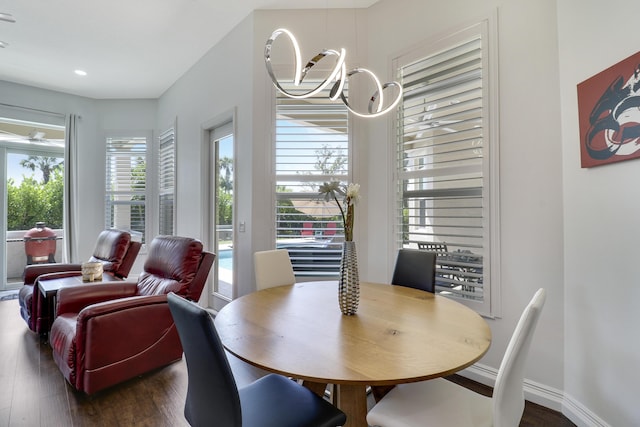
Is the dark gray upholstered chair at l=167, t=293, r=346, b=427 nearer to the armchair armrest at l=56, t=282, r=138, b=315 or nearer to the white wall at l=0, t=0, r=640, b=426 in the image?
the white wall at l=0, t=0, r=640, b=426

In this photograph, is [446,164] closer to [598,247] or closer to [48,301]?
[598,247]

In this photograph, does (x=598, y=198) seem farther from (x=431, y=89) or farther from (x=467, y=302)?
(x=431, y=89)

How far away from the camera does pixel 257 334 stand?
49.6 inches

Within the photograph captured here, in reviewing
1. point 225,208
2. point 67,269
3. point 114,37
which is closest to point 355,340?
point 225,208

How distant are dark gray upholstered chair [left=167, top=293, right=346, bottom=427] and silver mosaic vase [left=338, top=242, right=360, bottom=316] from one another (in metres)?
0.42

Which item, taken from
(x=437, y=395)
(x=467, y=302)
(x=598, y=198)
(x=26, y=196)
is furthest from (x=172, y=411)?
(x=26, y=196)

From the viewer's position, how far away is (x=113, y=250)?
11.6 feet

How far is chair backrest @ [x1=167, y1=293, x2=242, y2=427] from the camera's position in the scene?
35.4 inches

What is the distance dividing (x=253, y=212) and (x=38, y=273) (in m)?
2.53

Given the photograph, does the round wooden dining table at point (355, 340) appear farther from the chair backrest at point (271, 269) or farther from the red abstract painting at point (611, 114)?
the red abstract painting at point (611, 114)

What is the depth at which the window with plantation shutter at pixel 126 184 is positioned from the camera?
5219 millimetres

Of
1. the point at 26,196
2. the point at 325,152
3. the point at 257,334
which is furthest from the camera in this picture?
the point at 26,196

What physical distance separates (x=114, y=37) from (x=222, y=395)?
408 centimetres

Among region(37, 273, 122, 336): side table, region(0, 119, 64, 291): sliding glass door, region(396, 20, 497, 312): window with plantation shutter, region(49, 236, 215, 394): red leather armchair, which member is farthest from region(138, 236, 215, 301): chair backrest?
region(0, 119, 64, 291): sliding glass door
